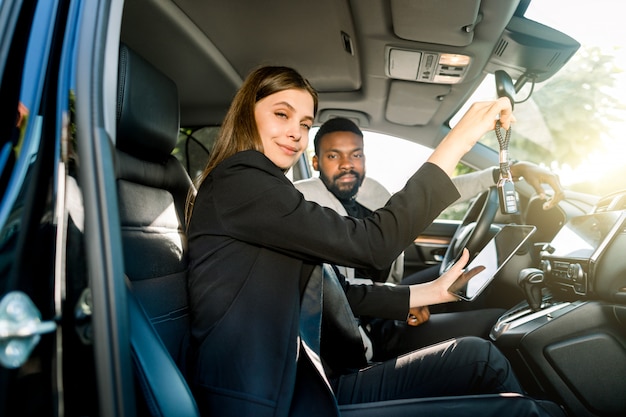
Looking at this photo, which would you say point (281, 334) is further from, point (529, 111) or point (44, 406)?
point (529, 111)

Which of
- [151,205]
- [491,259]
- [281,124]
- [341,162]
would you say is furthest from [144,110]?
[341,162]

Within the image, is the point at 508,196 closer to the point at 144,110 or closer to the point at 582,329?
the point at 582,329

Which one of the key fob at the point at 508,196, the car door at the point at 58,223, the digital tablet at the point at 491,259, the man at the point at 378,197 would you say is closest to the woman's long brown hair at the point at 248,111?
the car door at the point at 58,223

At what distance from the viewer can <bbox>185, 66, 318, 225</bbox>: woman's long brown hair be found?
1.26 m

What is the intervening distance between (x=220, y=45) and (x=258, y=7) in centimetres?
35

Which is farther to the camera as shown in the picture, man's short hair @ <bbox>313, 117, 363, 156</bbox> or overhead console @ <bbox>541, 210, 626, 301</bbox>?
man's short hair @ <bbox>313, 117, 363, 156</bbox>

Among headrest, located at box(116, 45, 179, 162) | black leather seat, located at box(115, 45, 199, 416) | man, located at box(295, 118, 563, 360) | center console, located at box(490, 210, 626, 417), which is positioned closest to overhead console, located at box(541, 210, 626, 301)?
center console, located at box(490, 210, 626, 417)

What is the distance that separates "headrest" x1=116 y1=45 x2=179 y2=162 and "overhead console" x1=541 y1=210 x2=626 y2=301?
52.5 inches

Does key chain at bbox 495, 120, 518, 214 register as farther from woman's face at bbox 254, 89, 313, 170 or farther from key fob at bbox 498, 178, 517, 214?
woman's face at bbox 254, 89, 313, 170

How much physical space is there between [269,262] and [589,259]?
1.05 m

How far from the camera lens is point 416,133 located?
9.39 feet

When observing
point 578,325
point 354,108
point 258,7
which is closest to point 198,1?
point 258,7

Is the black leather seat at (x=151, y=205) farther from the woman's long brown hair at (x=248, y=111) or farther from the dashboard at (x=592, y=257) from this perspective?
the dashboard at (x=592, y=257)

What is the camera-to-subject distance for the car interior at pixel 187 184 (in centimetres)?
65
